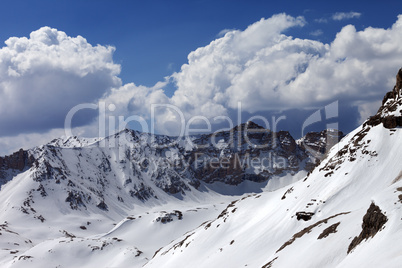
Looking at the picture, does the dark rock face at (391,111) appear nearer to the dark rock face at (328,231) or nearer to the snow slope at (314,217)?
the snow slope at (314,217)

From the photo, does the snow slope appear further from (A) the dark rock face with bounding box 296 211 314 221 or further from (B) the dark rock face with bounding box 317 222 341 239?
(A) the dark rock face with bounding box 296 211 314 221

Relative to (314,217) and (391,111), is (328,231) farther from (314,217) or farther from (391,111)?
(391,111)

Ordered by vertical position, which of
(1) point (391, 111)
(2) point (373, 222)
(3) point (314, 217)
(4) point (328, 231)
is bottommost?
(3) point (314, 217)

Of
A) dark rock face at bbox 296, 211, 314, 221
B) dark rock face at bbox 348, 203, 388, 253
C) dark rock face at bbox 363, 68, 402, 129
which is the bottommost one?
dark rock face at bbox 296, 211, 314, 221

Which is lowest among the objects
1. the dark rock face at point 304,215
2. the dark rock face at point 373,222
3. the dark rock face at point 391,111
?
the dark rock face at point 304,215

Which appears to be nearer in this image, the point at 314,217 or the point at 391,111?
the point at 314,217

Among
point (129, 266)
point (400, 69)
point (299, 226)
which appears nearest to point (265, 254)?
point (299, 226)

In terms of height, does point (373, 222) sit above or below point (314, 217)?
above

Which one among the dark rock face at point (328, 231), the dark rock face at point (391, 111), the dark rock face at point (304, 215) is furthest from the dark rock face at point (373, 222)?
the dark rock face at point (391, 111)

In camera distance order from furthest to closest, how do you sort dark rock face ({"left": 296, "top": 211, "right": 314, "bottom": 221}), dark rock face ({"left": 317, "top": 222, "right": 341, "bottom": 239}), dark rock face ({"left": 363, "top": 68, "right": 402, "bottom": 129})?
dark rock face ({"left": 363, "top": 68, "right": 402, "bottom": 129}) → dark rock face ({"left": 296, "top": 211, "right": 314, "bottom": 221}) → dark rock face ({"left": 317, "top": 222, "right": 341, "bottom": 239})

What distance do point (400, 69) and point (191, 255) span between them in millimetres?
74470

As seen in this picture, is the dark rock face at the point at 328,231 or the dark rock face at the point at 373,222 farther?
the dark rock face at the point at 328,231

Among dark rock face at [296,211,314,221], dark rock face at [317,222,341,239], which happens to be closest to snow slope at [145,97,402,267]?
dark rock face at [317,222,341,239]

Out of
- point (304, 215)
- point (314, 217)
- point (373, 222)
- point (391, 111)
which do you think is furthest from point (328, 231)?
point (391, 111)
